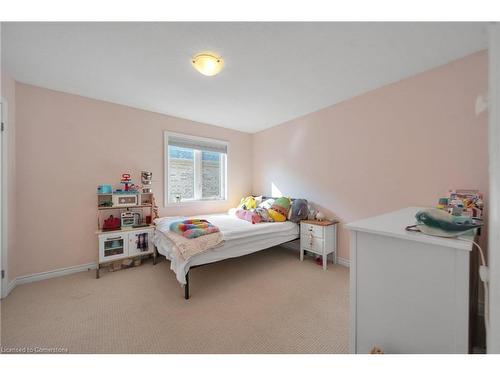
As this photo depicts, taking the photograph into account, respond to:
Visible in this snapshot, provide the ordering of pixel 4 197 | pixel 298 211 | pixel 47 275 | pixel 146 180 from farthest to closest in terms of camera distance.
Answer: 1. pixel 298 211
2. pixel 146 180
3. pixel 47 275
4. pixel 4 197

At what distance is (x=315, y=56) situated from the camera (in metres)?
1.78

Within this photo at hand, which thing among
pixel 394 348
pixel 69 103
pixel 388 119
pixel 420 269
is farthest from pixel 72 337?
pixel 388 119

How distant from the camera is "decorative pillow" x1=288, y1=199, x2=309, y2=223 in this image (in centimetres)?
304

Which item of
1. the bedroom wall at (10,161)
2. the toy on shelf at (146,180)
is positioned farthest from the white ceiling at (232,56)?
the toy on shelf at (146,180)

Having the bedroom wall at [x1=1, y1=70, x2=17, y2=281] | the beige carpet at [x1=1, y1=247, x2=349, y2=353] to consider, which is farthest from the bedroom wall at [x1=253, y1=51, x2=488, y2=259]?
the bedroom wall at [x1=1, y1=70, x2=17, y2=281]

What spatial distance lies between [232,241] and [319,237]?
50.4 inches

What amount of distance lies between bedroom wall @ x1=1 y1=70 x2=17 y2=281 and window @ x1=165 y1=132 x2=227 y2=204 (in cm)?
168

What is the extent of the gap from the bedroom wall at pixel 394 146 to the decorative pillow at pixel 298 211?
228 millimetres

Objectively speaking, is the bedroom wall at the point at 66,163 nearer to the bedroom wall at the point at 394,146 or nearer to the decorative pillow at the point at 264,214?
the decorative pillow at the point at 264,214

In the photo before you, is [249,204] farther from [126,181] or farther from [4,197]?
[4,197]

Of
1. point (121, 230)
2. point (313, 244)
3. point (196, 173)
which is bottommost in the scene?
point (313, 244)

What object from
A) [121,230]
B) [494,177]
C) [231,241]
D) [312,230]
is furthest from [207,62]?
[312,230]

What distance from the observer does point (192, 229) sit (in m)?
2.22

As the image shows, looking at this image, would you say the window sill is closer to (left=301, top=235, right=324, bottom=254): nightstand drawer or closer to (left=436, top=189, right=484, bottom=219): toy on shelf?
(left=301, top=235, right=324, bottom=254): nightstand drawer
